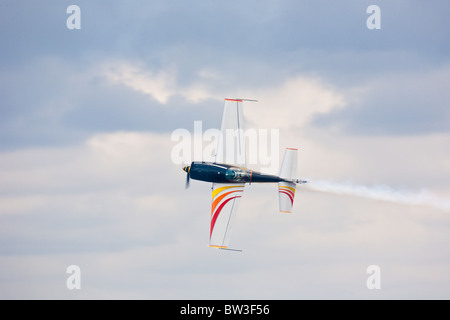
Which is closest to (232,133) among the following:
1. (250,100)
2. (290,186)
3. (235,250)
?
(250,100)

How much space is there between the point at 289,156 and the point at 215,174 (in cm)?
678

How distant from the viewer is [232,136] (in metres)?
55.8

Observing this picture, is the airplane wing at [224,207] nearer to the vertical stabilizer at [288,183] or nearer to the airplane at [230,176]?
the airplane at [230,176]

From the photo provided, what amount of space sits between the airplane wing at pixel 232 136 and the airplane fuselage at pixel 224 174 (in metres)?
1.37

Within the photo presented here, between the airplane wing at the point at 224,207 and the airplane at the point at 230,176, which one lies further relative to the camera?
the airplane wing at the point at 224,207

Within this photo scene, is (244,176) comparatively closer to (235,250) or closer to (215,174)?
(215,174)

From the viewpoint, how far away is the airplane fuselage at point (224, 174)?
53750 mm

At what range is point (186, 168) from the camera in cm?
5491

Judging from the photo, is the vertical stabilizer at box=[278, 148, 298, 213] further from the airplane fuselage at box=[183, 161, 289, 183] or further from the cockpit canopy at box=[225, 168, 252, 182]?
the cockpit canopy at box=[225, 168, 252, 182]

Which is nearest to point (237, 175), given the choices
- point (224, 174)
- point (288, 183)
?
point (224, 174)

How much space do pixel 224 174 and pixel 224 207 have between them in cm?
319

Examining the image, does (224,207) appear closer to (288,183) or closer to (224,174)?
(224,174)

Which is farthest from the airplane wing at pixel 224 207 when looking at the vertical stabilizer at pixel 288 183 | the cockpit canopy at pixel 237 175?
the vertical stabilizer at pixel 288 183

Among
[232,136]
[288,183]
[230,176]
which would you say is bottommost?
[288,183]
